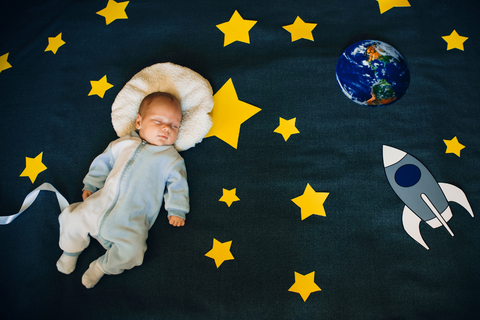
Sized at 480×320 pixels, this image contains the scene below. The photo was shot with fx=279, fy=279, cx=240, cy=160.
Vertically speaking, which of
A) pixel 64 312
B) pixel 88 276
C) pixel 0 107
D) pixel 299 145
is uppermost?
pixel 0 107

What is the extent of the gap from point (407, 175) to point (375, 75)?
1.42 feet

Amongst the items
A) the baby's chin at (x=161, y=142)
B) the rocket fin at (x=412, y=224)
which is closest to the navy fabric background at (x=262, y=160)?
the rocket fin at (x=412, y=224)

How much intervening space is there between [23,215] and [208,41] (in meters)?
1.10

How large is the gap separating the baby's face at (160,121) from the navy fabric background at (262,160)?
16 cm

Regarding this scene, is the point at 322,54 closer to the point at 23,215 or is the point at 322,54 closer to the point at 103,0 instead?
the point at 103,0

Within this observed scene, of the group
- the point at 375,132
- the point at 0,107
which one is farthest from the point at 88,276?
the point at 375,132

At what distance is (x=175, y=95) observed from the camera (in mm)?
1185

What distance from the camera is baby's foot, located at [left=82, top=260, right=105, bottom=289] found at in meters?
1.02

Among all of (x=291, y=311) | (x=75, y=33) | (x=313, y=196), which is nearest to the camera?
(x=291, y=311)

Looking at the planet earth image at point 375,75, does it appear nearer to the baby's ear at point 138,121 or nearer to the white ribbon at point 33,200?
the baby's ear at point 138,121

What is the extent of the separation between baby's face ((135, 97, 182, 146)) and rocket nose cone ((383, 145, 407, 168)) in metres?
0.85

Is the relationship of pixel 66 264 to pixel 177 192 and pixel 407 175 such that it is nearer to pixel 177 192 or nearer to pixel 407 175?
pixel 177 192

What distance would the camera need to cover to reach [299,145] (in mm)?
1175

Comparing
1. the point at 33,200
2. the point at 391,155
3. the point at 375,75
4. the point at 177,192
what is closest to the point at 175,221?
the point at 177,192
